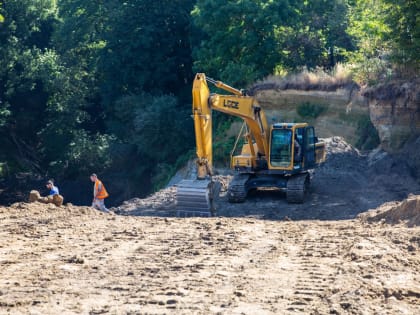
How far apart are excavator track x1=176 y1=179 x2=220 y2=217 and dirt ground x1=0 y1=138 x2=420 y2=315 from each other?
127 cm

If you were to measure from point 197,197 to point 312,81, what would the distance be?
47.5 feet

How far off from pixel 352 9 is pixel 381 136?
1120 cm

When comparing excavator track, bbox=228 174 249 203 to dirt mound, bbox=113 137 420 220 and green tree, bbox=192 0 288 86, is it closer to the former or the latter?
dirt mound, bbox=113 137 420 220

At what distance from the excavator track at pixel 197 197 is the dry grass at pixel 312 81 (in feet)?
44.6

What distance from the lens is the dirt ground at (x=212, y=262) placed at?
1066 cm

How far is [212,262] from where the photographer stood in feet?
43.3

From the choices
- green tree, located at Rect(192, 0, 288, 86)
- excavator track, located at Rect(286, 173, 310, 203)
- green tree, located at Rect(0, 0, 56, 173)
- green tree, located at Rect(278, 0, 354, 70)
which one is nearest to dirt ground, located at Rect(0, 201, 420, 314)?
excavator track, located at Rect(286, 173, 310, 203)

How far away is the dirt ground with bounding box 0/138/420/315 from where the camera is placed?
420 inches

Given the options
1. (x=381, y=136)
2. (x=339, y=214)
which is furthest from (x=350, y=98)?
(x=339, y=214)

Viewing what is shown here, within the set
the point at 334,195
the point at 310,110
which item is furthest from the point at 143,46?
the point at 334,195

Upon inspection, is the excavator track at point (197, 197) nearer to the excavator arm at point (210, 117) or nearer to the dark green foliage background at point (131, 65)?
the excavator arm at point (210, 117)

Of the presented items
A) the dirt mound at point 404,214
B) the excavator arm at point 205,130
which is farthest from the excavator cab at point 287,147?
the dirt mound at point 404,214

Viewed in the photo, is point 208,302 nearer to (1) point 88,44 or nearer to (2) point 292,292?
(2) point 292,292

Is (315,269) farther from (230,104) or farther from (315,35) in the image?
(315,35)
